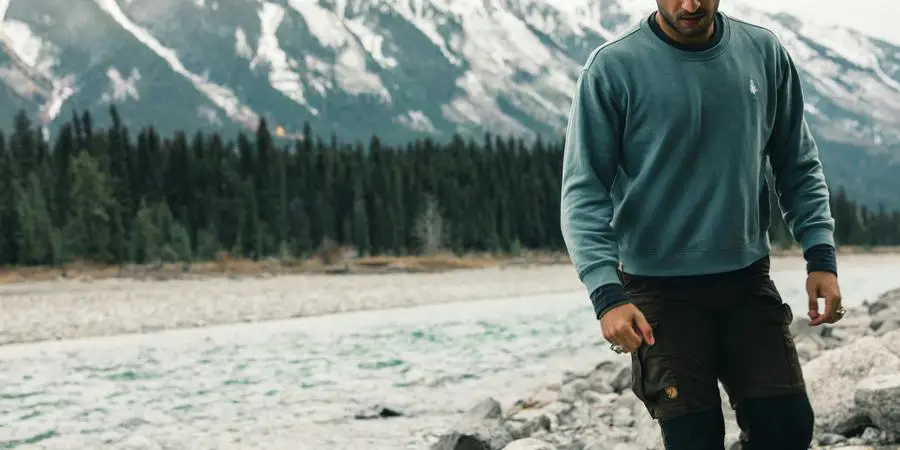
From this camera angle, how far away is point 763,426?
3.26m

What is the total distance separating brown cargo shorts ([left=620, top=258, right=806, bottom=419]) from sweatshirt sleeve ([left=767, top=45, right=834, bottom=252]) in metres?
0.36

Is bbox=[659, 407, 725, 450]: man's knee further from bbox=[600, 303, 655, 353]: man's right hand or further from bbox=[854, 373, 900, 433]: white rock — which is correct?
A: bbox=[854, 373, 900, 433]: white rock

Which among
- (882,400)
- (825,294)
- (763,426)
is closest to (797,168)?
(825,294)

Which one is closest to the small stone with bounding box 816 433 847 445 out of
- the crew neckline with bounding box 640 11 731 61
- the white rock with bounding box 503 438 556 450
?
the white rock with bounding box 503 438 556 450

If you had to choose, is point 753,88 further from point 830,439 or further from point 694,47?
point 830,439

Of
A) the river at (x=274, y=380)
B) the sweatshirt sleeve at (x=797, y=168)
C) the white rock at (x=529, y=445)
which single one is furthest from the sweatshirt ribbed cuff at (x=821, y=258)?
the river at (x=274, y=380)

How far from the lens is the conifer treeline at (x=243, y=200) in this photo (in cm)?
7150

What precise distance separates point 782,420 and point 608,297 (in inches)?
28.5

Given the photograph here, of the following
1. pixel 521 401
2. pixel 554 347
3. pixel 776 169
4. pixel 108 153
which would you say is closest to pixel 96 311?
pixel 554 347

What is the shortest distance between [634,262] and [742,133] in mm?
552

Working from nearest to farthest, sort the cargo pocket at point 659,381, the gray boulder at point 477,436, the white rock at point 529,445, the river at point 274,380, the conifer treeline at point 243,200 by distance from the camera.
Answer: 1. the cargo pocket at point 659,381
2. the white rock at point 529,445
3. the gray boulder at point 477,436
4. the river at point 274,380
5. the conifer treeline at point 243,200

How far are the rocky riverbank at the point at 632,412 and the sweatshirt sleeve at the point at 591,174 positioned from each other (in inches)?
125

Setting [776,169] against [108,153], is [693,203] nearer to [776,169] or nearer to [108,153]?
[776,169]

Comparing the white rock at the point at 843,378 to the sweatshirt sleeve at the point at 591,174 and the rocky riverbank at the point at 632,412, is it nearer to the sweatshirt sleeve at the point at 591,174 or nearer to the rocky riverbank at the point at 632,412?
the rocky riverbank at the point at 632,412
